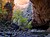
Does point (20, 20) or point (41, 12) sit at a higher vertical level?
point (41, 12)

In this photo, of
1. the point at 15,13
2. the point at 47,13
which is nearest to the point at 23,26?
the point at 15,13

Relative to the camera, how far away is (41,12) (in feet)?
8.48

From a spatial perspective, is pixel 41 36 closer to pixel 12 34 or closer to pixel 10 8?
pixel 12 34

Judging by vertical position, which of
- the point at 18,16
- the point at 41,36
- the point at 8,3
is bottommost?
the point at 41,36

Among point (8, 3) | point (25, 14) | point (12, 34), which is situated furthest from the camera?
point (25, 14)

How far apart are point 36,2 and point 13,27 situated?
54 centimetres

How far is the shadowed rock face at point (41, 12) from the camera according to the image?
2.52 m

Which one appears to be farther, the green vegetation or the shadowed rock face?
the green vegetation

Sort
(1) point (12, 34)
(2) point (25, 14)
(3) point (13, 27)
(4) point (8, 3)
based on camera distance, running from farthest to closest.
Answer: (2) point (25, 14) < (4) point (8, 3) < (3) point (13, 27) < (1) point (12, 34)

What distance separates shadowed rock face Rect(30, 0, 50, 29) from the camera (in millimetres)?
2523

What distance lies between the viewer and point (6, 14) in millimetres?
2623

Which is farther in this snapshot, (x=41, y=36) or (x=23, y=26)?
(x=23, y=26)

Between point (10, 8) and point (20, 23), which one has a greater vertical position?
point (10, 8)

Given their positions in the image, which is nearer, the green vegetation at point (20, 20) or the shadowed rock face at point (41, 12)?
the shadowed rock face at point (41, 12)
